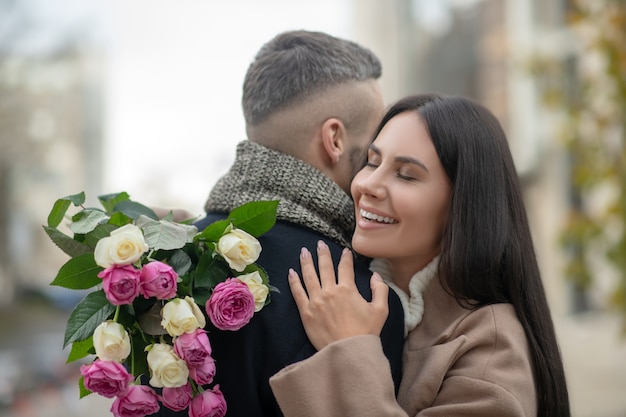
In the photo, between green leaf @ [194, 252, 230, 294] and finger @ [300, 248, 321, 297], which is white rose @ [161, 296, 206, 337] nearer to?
green leaf @ [194, 252, 230, 294]

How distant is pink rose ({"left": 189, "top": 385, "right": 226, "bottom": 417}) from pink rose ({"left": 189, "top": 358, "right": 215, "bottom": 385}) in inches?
1.5

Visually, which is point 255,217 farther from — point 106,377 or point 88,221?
point 106,377

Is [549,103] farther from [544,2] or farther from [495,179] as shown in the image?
[544,2]

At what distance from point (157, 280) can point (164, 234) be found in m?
0.14

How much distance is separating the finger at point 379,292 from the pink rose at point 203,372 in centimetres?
43

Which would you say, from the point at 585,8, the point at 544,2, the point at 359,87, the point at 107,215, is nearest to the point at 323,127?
the point at 359,87

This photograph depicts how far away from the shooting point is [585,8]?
230 inches

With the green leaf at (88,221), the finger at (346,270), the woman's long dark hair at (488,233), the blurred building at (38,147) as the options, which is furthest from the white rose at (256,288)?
the blurred building at (38,147)

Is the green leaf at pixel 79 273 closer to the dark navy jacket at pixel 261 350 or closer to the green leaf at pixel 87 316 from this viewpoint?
the green leaf at pixel 87 316

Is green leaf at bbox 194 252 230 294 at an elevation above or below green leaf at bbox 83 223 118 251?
below

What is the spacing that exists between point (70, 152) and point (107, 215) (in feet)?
30.1

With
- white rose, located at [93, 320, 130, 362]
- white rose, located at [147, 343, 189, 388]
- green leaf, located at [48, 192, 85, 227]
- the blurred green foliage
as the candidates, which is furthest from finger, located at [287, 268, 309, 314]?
the blurred green foliage

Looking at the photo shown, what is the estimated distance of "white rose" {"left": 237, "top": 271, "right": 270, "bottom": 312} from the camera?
200 centimetres

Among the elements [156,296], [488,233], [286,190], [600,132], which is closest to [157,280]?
[156,296]
